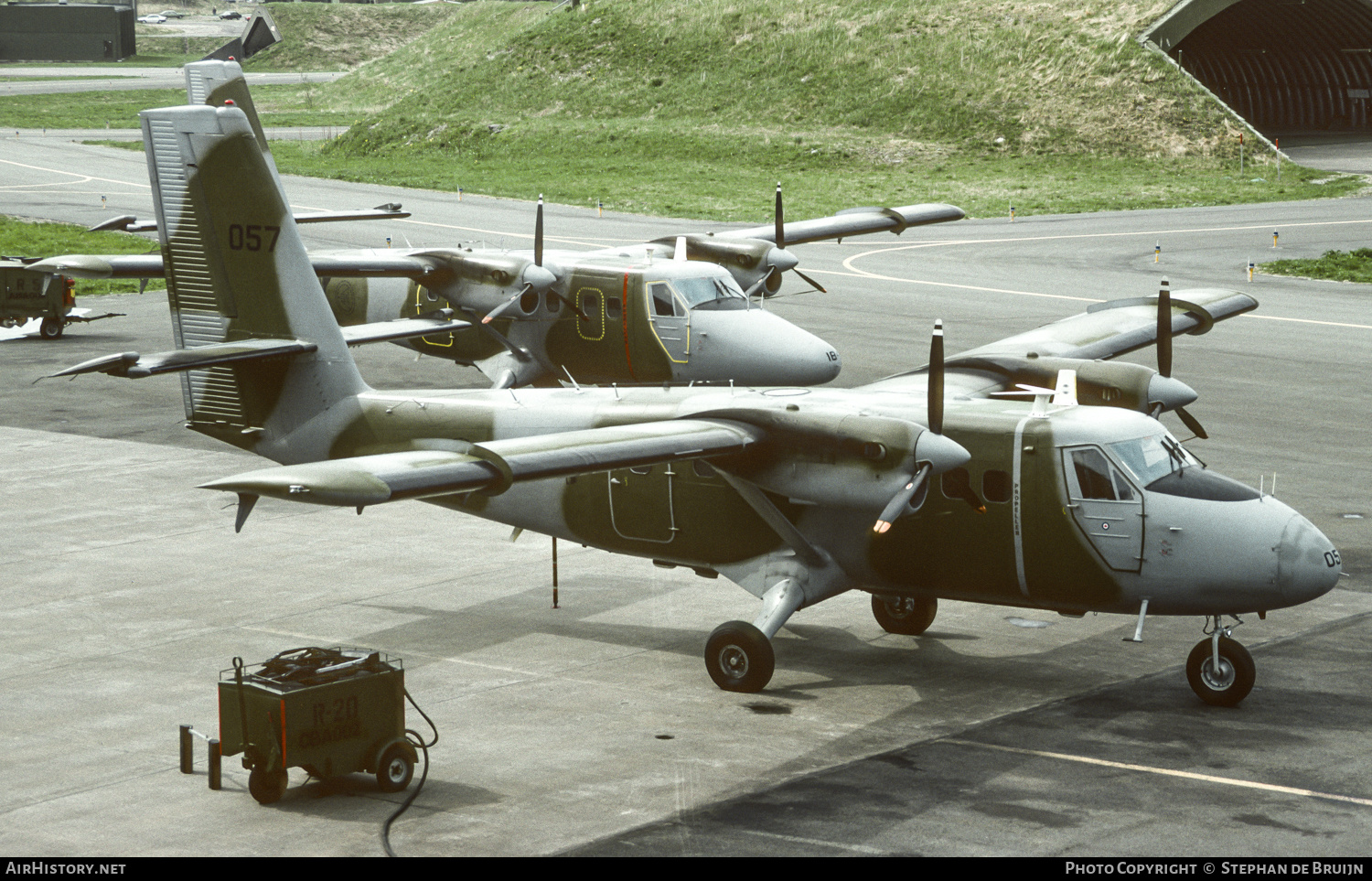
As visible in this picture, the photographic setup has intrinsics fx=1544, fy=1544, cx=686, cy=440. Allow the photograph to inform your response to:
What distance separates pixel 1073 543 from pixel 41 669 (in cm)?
1289

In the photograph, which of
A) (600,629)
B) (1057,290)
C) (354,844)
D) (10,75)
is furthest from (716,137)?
(10,75)

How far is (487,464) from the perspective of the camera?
626 inches

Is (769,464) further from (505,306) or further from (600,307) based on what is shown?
(505,306)

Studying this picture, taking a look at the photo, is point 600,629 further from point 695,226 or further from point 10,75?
point 10,75

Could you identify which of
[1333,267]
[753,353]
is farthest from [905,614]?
[1333,267]

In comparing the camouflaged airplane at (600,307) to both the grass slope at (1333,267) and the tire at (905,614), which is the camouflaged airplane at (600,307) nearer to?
the tire at (905,614)

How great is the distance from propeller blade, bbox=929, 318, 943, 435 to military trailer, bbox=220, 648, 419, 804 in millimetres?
6505

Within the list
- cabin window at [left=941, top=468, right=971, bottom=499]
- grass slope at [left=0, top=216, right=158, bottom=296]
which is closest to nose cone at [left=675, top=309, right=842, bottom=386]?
cabin window at [left=941, top=468, right=971, bottom=499]

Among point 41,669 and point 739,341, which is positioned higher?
point 739,341

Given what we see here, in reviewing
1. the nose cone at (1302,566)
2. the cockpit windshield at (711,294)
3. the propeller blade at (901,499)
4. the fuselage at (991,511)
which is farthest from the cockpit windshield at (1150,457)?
the cockpit windshield at (711,294)

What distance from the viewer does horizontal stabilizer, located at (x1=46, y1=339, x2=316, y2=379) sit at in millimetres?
18203

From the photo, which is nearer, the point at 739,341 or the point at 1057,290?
the point at 739,341

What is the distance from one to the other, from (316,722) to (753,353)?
16.3 meters

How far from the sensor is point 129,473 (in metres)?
30.4
